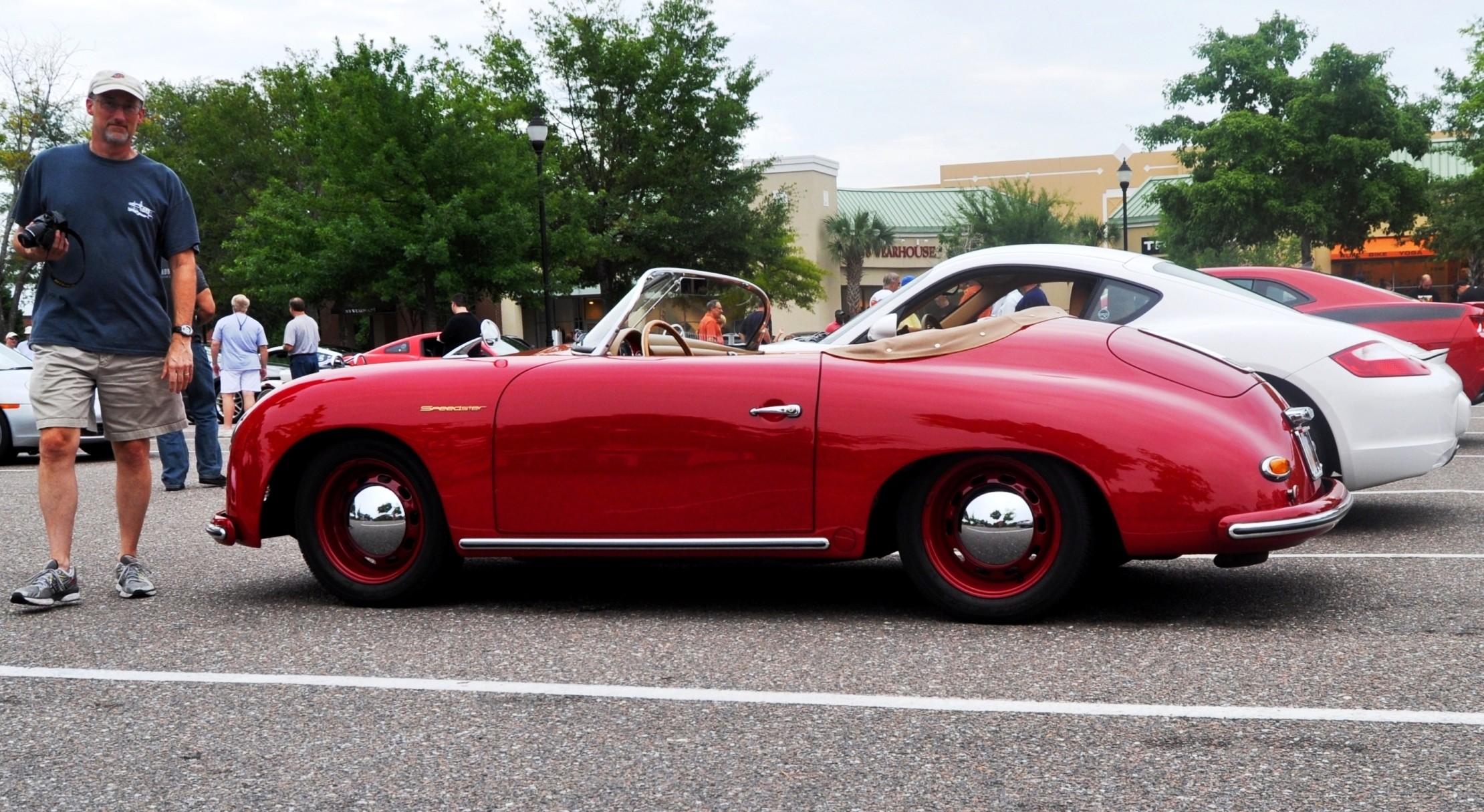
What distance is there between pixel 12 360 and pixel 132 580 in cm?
986

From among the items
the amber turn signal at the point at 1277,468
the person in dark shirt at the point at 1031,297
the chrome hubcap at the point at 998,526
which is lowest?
the chrome hubcap at the point at 998,526

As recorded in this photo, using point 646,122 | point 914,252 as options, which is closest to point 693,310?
point 646,122

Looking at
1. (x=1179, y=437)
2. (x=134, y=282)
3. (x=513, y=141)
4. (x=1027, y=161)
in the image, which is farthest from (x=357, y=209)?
(x=1027, y=161)

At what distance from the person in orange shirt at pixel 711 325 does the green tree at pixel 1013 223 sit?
57.9 m

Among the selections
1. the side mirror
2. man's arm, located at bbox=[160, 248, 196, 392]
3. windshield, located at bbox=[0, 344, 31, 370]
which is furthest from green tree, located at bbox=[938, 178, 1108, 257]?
man's arm, located at bbox=[160, 248, 196, 392]

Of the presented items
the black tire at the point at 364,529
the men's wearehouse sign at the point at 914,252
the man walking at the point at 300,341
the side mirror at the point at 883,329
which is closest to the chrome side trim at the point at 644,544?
the black tire at the point at 364,529

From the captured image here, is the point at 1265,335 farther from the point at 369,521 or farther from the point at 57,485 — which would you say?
the point at 57,485

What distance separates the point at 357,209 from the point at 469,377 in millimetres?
29979

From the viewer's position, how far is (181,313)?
17.9 ft

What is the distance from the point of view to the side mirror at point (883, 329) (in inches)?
217

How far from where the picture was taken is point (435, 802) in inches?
118

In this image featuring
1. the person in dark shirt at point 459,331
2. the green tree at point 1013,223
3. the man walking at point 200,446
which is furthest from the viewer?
the green tree at point 1013,223

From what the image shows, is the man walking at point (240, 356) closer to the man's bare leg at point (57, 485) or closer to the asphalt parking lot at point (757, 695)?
the asphalt parking lot at point (757, 695)

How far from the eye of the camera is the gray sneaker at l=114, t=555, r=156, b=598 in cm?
544
